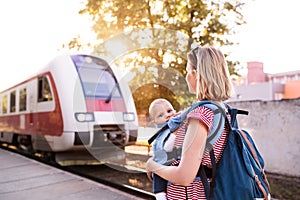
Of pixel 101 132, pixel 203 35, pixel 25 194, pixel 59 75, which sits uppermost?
pixel 203 35

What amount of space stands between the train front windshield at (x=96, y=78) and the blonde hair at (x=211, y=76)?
5.97m

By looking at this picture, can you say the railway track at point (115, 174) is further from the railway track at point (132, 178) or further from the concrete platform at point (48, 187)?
the concrete platform at point (48, 187)

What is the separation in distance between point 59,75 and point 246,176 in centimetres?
654

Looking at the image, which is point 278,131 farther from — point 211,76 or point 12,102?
point 12,102

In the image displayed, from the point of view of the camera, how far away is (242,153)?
146 cm

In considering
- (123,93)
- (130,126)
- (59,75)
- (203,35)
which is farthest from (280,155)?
(59,75)

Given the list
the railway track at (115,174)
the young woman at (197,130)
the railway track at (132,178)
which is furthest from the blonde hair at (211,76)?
the railway track at (115,174)

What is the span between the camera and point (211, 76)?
1.49 m

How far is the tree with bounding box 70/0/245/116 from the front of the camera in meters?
9.00

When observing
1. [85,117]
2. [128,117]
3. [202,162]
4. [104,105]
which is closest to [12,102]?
[104,105]

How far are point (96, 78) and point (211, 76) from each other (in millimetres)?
6522

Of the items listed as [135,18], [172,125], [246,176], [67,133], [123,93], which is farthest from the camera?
[135,18]

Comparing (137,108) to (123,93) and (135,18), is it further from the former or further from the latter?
(135,18)

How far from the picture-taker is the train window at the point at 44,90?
7.60 m
